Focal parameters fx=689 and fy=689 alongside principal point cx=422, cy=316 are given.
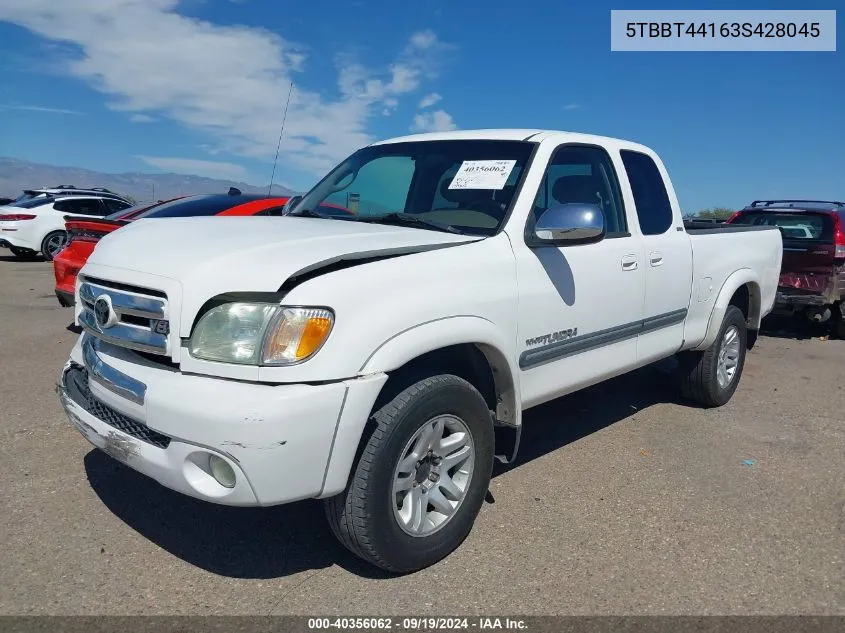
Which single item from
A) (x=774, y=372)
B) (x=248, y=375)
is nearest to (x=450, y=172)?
(x=248, y=375)

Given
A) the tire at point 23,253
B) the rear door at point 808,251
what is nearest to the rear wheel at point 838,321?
the rear door at point 808,251

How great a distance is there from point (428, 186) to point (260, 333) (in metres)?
1.76

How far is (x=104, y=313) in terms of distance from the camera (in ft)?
9.36

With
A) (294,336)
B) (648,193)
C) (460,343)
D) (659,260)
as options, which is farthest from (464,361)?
(648,193)

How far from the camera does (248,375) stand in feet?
8.07

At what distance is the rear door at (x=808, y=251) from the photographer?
8602 mm

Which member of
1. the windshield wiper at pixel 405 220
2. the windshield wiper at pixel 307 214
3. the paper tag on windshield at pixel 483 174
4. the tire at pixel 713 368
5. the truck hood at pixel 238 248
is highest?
the paper tag on windshield at pixel 483 174

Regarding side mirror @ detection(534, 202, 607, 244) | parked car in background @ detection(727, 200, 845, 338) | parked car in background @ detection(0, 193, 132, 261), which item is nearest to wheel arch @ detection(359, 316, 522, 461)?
side mirror @ detection(534, 202, 607, 244)

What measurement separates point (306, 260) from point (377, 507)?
100 cm

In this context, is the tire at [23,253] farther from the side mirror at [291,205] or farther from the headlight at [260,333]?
the headlight at [260,333]

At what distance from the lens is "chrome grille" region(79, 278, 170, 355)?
8.65 ft

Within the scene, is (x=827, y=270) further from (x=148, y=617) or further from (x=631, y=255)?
(x=148, y=617)

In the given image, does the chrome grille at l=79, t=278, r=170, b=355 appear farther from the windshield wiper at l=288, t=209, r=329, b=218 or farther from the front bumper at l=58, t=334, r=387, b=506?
the windshield wiper at l=288, t=209, r=329, b=218

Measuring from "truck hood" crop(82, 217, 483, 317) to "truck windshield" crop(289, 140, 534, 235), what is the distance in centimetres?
23
